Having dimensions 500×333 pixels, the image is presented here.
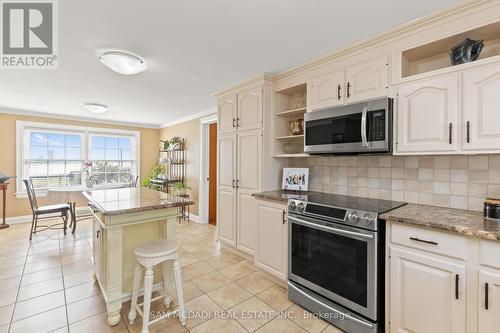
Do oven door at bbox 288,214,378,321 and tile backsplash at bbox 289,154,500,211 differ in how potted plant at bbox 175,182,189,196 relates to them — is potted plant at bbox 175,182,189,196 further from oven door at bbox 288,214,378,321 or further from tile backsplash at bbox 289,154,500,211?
oven door at bbox 288,214,378,321

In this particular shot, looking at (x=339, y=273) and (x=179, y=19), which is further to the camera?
(x=339, y=273)

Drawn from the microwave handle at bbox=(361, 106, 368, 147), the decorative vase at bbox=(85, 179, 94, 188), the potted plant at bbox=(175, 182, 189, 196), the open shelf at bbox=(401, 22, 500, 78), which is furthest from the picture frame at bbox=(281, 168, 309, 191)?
the decorative vase at bbox=(85, 179, 94, 188)

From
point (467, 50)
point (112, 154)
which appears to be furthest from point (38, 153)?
point (467, 50)

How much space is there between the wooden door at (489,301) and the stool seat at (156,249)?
6.63 ft

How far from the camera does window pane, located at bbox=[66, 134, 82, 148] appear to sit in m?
5.39

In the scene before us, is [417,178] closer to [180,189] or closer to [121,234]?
[121,234]

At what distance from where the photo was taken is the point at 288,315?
2006 mm

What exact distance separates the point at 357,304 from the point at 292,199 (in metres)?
0.98

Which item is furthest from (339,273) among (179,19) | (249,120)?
(179,19)

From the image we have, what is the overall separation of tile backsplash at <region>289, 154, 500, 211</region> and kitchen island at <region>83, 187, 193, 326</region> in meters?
1.66

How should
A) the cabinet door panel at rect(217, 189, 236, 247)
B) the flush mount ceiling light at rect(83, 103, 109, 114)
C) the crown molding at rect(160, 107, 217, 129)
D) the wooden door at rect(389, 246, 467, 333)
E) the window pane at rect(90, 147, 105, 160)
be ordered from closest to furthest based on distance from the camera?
the wooden door at rect(389, 246, 467, 333) → the cabinet door panel at rect(217, 189, 236, 247) → the flush mount ceiling light at rect(83, 103, 109, 114) → the crown molding at rect(160, 107, 217, 129) → the window pane at rect(90, 147, 105, 160)

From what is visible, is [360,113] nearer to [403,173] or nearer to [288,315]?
[403,173]

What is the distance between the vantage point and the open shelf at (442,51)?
1613mm

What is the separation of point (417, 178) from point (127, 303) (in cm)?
290
